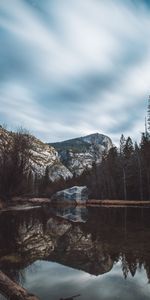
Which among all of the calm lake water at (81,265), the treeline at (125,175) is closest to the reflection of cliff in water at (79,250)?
the calm lake water at (81,265)

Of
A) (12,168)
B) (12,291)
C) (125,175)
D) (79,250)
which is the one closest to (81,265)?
(79,250)

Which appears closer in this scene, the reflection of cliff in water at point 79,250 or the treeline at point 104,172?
the reflection of cliff in water at point 79,250

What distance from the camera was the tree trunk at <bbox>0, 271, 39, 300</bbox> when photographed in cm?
726

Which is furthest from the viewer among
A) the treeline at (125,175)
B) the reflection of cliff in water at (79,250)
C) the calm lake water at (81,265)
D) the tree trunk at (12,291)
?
the treeline at (125,175)

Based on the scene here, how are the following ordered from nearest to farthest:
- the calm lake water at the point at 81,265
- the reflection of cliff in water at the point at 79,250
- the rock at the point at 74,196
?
the calm lake water at the point at 81,265 < the reflection of cliff in water at the point at 79,250 < the rock at the point at 74,196

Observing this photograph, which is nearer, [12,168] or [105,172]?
[12,168]

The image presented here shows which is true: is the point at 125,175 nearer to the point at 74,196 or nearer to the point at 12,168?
the point at 74,196

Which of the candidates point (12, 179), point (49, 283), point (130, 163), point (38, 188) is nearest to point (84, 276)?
point (49, 283)

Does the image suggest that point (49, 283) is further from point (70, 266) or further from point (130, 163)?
point (130, 163)

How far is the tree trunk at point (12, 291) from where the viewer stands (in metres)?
7.26

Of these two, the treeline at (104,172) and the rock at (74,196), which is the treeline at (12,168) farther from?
the rock at (74,196)

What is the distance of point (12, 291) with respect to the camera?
302 inches

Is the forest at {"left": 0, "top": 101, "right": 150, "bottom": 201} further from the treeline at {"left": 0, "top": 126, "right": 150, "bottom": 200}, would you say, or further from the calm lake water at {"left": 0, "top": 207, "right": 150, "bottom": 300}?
the calm lake water at {"left": 0, "top": 207, "right": 150, "bottom": 300}

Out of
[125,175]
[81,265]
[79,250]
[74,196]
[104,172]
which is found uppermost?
[104,172]
